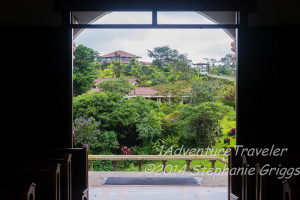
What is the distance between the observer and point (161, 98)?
7.52m

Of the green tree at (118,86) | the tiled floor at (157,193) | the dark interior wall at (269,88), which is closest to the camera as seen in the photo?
the dark interior wall at (269,88)

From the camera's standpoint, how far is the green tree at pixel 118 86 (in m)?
7.32

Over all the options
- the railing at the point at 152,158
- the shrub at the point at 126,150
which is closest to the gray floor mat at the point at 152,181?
the railing at the point at 152,158

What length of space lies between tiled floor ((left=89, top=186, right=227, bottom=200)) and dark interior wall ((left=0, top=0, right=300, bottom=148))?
946mm

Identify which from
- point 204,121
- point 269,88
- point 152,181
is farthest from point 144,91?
point 269,88

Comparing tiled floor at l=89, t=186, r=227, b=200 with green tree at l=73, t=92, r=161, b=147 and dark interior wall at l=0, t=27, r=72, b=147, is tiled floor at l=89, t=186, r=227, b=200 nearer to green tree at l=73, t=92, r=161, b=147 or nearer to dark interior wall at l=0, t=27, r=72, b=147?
dark interior wall at l=0, t=27, r=72, b=147

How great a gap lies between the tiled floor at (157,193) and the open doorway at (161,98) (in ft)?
9.19

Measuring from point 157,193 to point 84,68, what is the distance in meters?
4.07

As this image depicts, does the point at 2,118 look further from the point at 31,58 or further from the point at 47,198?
the point at 47,198

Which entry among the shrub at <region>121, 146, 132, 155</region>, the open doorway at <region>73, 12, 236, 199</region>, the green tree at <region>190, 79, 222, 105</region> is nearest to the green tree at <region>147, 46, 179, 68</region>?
the open doorway at <region>73, 12, 236, 199</region>

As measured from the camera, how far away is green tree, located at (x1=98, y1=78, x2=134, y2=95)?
24.0 feet

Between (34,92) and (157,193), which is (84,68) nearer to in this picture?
(34,92)

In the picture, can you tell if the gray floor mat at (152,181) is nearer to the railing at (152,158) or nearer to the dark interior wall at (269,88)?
the railing at (152,158)

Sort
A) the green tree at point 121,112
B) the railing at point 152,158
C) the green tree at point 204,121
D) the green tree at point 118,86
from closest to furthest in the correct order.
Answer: the railing at point 152,158 < the green tree at point 204,121 < the green tree at point 121,112 < the green tree at point 118,86
